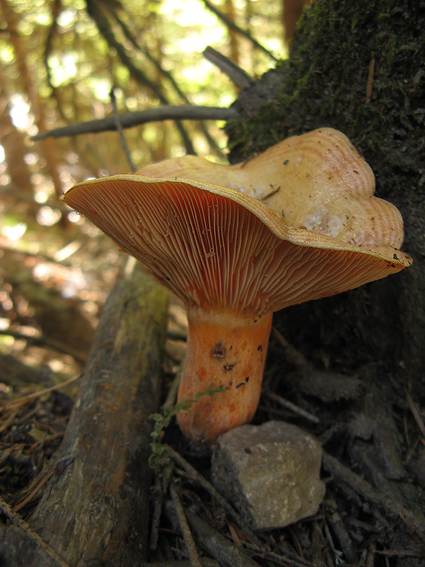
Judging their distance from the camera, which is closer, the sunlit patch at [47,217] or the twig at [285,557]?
the twig at [285,557]

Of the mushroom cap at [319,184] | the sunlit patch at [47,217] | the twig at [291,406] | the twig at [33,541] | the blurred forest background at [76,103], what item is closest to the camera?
the twig at [33,541]

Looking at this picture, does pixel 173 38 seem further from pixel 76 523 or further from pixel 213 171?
pixel 76 523

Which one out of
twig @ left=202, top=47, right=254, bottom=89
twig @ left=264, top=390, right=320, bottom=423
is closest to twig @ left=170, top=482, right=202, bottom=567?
twig @ left=264, top=390, right=320, bottom=423

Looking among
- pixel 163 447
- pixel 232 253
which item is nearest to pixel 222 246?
pixel 232 253

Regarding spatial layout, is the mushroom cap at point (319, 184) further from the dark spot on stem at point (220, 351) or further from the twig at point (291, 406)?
the twig at point (291, 406)

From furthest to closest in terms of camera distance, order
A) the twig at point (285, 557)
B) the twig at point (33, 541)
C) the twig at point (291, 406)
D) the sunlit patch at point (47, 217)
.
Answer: the sunlit patch at point (47, 217) → the twig at point (291, 406) → the twig at point (285, 557) → the twig at point (33, 541)

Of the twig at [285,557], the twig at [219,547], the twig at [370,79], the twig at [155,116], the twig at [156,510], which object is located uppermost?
the twig at [155,116]

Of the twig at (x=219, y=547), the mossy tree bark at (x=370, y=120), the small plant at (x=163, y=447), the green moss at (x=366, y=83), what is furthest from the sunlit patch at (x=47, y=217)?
the twig at (x=219, y=547)
